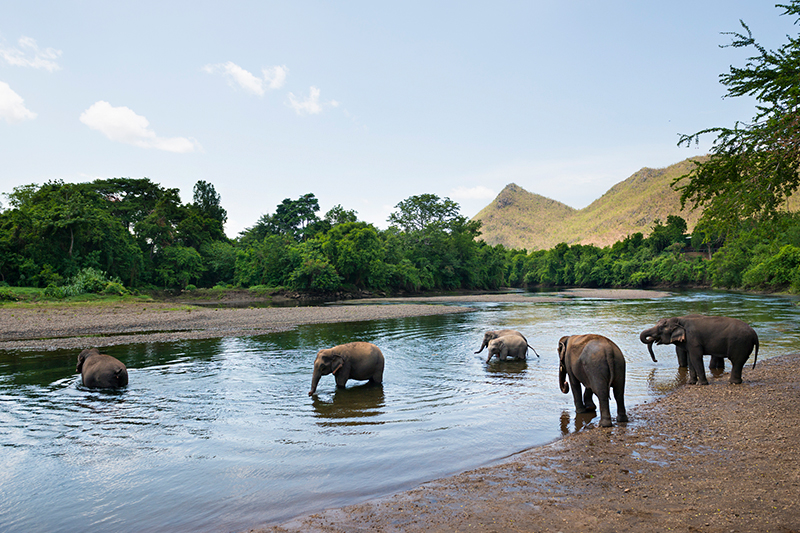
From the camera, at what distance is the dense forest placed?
35.1 feet

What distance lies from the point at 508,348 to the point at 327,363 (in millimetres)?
7548

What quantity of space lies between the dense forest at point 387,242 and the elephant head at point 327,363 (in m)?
9.85

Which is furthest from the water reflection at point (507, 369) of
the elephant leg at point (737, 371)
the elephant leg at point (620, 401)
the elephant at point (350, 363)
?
the elephant leg at point (620, 401)

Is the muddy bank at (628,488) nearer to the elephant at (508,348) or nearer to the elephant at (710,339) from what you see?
the elephant at (710,339)

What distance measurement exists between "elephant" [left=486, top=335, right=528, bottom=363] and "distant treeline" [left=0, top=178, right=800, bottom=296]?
773cm

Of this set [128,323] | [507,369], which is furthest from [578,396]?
[128,323]

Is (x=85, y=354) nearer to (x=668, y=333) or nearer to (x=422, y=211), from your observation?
(x=668, y=333)

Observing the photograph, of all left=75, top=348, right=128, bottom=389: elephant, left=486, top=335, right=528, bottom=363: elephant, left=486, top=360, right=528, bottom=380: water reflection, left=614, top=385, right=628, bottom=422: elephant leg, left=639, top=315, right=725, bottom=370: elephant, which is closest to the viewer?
left=614, top=385, right=628, bottom=422: elephant leg

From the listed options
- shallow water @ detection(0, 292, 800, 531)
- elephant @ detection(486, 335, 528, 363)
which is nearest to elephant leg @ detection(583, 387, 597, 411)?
shallow water @ detection(0, 292, 800, 531)

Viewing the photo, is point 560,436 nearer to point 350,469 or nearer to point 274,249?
point 350,469

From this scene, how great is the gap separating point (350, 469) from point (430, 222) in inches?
3999

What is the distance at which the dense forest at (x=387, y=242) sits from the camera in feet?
35.1

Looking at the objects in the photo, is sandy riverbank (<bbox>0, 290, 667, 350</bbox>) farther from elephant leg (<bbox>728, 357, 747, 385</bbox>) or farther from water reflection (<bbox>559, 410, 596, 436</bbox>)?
elephant leg (<bbox>728, 357, 747, 385</bbox>)

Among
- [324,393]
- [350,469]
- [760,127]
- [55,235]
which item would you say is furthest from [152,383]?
[55,235]
